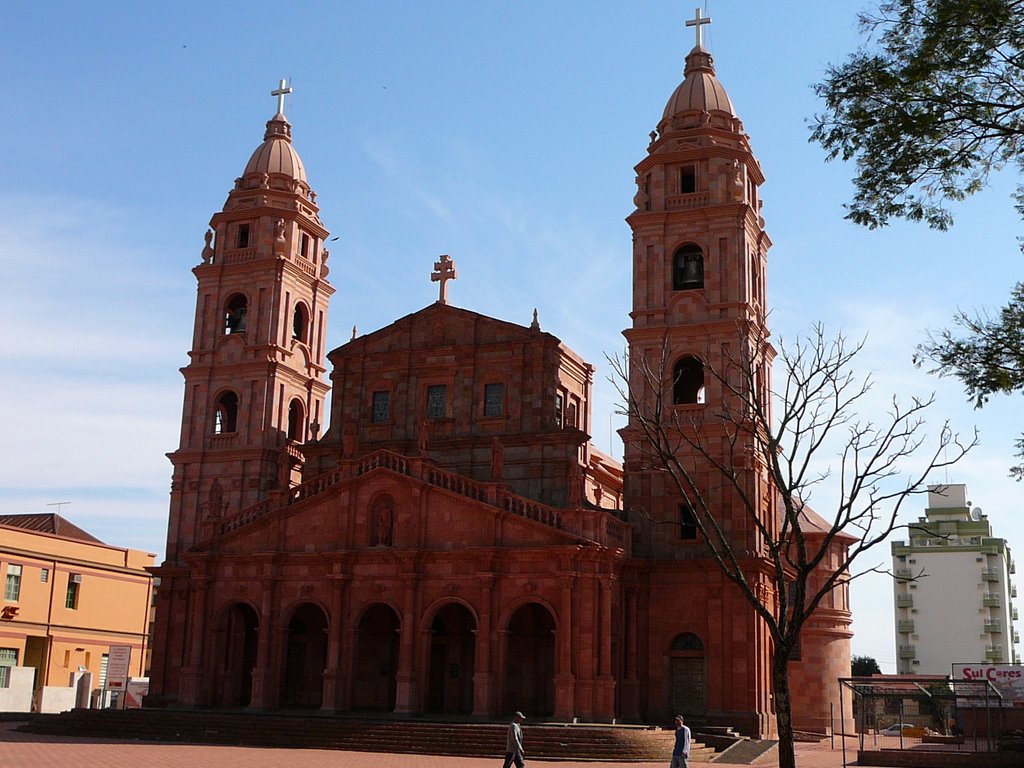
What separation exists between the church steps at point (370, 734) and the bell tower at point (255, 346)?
10621 mm

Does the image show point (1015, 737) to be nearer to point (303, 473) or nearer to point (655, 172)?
point (655, 172)

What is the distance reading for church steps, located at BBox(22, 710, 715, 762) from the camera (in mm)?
37719

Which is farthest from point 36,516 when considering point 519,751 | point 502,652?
point 519,751

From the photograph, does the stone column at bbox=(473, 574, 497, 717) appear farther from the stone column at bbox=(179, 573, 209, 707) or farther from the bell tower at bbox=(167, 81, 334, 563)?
the bell tower at bbox=(167, 81, 334, 563)

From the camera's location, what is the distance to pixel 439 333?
52062 millimetres

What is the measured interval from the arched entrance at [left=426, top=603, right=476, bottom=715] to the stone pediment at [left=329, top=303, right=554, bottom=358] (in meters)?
11.6

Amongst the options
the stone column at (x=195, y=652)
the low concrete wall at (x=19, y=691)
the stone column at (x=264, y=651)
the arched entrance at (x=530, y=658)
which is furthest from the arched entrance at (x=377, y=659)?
the low concrete wall at (x=19, y=691)

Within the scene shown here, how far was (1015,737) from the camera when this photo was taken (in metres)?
40.6

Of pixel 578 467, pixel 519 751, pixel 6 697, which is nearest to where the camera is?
pixel 519 751

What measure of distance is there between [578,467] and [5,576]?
3203cm

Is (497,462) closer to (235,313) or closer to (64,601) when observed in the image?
(235,313)

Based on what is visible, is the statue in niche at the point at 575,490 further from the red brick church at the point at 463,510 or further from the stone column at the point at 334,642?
the stone column at the point at 334,642

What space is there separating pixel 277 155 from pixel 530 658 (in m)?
28.2

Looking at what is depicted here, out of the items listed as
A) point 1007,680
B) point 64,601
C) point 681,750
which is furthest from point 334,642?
point 1007,680
